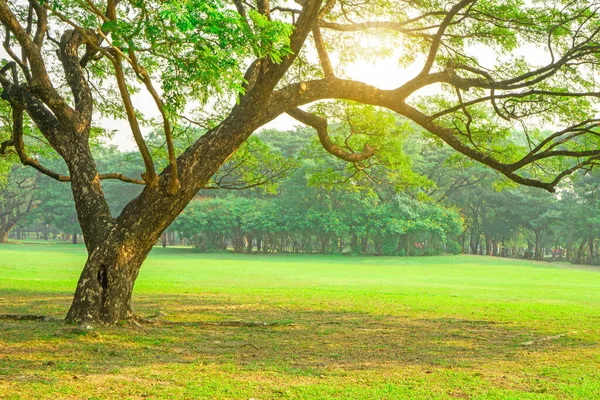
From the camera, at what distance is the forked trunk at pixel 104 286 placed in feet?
29.0

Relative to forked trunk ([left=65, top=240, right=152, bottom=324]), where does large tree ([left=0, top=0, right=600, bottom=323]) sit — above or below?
above

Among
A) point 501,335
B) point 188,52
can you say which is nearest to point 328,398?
point 188,52

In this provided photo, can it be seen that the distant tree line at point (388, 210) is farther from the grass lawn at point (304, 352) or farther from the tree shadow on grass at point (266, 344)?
the tree shadow on grass at point (266, 344)

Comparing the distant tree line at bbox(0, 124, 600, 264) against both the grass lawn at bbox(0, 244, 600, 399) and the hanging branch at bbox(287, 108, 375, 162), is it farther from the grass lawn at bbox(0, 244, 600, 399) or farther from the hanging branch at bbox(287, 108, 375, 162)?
the grass lawn at bbox(0, 244, 600, 399)

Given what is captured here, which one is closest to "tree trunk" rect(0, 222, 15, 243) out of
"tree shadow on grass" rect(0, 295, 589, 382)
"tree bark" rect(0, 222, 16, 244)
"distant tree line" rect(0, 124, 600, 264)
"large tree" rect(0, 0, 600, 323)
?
"tree bark" rect(0, 222, 16, 244)

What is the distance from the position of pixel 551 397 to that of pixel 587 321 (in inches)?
296

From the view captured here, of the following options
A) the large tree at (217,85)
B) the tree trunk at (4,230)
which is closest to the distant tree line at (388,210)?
the tree trunk at (4,230)

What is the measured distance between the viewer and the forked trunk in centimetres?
884

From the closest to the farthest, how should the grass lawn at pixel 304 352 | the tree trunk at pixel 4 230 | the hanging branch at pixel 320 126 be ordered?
the grass lawn at pixel 304 352, the hanging branch at pixel 320 126, the tree trunk at pixel 4 230

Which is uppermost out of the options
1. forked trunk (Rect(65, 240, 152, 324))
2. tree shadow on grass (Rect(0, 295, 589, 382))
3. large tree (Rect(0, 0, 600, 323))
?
large tree (Rect(0, 0, 600, 323))

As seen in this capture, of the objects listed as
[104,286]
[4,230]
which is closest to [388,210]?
[104,286]

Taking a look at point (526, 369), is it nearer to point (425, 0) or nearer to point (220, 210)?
point (425, 0)

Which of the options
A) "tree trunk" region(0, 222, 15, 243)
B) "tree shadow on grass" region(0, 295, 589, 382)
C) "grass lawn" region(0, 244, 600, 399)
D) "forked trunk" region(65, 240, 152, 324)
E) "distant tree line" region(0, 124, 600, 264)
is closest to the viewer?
"grass lawn" region(0, 244, 600, 399)

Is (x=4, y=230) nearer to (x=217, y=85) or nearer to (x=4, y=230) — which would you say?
(x=4, y=230)
